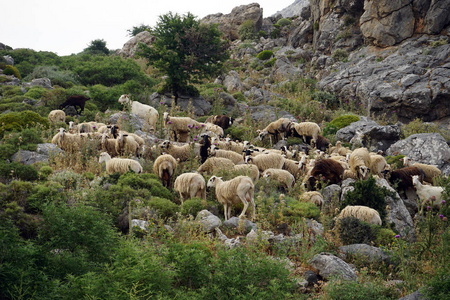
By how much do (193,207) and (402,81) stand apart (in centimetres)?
2167

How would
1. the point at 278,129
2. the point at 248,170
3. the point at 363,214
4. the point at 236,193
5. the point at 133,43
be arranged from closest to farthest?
the point at 236,193 → the point at 363,214 → the point at 248,170 → the point at 278,129 → the point at 133,43

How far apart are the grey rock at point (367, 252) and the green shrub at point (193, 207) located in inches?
139

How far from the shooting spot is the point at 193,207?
34.3 feet

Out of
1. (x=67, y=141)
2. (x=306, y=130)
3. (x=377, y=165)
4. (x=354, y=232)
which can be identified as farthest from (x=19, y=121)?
(x=377, y=165)

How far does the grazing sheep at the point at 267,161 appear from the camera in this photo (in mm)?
14789

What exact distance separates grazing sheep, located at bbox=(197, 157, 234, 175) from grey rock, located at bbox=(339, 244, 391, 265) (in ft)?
16.4

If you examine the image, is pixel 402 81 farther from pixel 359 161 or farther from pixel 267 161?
pixel 267 161

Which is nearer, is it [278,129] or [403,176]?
[403,176]

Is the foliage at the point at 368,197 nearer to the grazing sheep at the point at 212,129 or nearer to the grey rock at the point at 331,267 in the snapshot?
the grey rock at the point at 331,267

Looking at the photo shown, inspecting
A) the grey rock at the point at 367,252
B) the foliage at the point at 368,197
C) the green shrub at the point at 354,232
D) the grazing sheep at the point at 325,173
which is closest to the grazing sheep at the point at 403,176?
the grazing sheep at the point at 325,173

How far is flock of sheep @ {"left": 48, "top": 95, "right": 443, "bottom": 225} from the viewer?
36.6ft

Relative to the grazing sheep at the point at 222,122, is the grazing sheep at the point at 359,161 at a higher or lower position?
lower

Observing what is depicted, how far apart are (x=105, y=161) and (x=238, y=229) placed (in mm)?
5795

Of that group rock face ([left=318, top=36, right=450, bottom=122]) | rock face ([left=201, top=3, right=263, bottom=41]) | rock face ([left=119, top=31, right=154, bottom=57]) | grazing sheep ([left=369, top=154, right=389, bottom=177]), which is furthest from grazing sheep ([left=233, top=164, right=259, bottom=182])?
rock face ([left=201, top=3, right=263, bottom=41])
